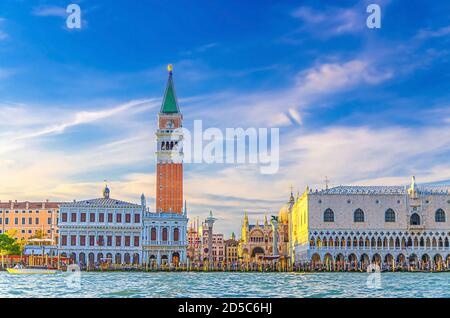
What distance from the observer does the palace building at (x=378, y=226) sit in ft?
177

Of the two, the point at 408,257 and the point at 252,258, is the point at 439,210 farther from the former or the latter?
the point at 252,258

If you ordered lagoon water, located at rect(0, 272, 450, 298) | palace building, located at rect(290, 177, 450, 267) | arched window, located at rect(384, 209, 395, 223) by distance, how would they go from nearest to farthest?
lagoon water, located at rect(0, 272, 450, 298), palace building, located at rect(290, 177, 450, 267), arched window, located at rect(384, 209, 395, 223)

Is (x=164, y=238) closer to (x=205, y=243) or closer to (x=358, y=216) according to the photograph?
(x=358, y=216)

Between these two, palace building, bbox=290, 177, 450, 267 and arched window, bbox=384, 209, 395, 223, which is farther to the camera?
arched window, bbox=384, 209, 395, 223

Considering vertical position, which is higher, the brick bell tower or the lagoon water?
the brick bell tower

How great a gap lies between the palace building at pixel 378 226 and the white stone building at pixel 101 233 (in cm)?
1366

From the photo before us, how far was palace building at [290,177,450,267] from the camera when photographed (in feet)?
177

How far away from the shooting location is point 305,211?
2197 inches

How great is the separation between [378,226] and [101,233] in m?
21.4

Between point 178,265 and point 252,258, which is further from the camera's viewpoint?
point 252,258

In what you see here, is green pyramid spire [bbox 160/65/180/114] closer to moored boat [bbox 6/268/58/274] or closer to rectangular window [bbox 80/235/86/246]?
rectangular window [bbox 80/235/86/246]

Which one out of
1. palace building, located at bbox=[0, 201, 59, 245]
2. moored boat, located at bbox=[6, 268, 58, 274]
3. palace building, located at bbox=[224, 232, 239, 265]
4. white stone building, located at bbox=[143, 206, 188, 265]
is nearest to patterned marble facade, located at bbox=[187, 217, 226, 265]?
palace building, located at bbox=[224, 232, 239, 265]
